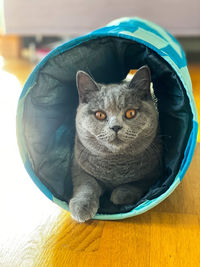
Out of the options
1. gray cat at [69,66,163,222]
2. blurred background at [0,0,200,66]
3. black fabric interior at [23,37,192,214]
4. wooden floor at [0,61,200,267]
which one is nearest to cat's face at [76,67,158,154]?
gray cat at [69,66,163,222]

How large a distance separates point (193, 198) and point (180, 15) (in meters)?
Answer: 2.08

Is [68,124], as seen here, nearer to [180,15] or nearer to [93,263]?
[93,263]

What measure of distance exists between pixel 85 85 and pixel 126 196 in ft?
1.43

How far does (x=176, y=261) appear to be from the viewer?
1000 millimetres

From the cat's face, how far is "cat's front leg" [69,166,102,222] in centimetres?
13

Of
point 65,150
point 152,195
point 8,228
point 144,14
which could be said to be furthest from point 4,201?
point 144,14

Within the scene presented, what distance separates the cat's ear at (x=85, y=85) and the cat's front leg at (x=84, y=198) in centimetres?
30

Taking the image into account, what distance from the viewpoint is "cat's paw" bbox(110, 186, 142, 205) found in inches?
46.9

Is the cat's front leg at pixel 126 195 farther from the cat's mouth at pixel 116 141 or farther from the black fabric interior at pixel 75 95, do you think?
the cat's mouth at pixel 116 141

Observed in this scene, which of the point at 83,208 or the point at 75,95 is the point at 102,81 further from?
the point at 83,208

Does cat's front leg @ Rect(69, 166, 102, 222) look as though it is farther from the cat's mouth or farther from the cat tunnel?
the cat's mouth

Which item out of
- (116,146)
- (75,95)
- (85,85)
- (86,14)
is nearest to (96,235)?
(116,146)

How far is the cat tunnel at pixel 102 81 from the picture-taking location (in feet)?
3.64

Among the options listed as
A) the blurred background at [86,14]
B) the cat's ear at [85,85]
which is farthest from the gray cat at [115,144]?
the blurred background at [86,14]
